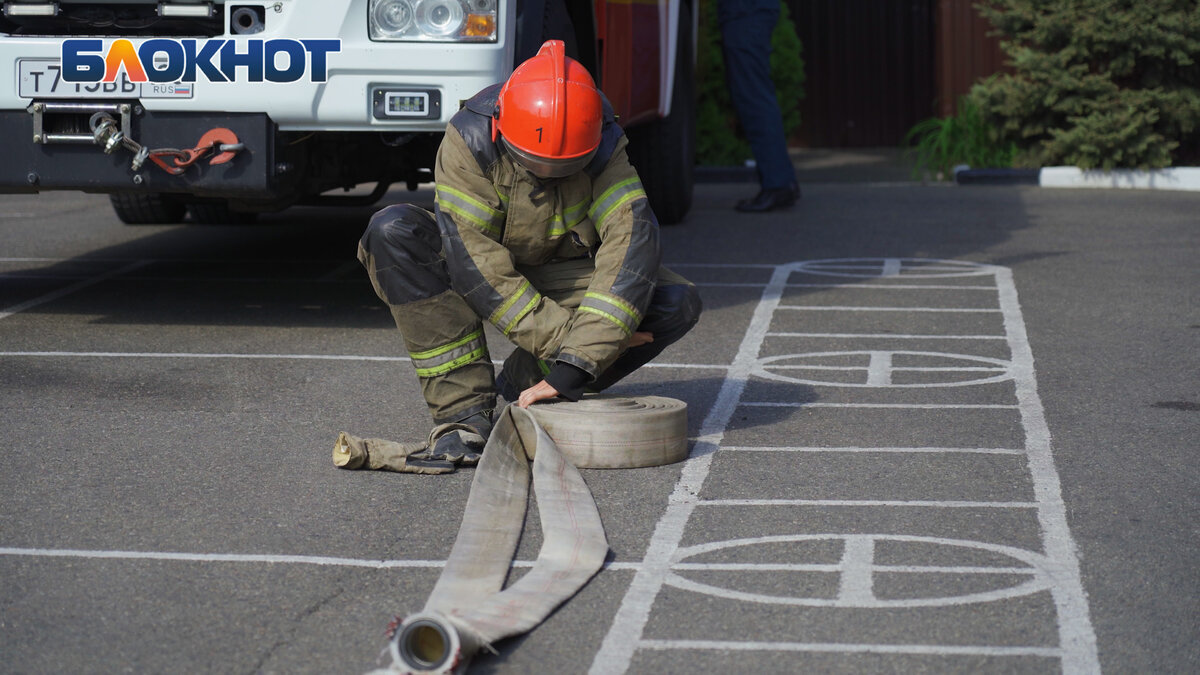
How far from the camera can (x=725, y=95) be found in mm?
14102

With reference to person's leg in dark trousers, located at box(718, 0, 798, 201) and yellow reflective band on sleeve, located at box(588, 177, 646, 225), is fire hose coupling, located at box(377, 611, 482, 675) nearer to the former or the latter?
yellow reflective band on sleeve, located at box(588, 177, 646, 225)

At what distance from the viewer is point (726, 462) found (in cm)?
458

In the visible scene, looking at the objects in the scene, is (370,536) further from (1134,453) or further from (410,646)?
(1134,453)

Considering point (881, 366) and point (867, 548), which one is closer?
point (867, 548)

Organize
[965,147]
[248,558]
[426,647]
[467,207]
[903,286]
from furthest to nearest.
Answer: [965,147] < [903,286] < [467,207] < [248,558] < [426,647]

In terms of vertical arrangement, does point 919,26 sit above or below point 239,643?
above

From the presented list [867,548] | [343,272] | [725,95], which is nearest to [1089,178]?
[725,95]

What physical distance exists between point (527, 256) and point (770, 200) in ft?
22.2

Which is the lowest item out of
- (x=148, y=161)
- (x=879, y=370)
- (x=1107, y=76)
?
(x=879, y=370)

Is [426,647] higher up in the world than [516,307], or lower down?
lower down

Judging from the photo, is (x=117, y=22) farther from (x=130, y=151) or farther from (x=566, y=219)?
(x=566, y=219)

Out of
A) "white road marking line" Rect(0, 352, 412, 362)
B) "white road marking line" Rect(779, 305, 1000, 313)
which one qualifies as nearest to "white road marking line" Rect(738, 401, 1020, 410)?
"white road marking line" Rect(0, 352, 412, 362)

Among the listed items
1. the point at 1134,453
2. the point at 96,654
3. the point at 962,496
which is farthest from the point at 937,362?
the point at 96,654

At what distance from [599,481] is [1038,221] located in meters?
6.92
